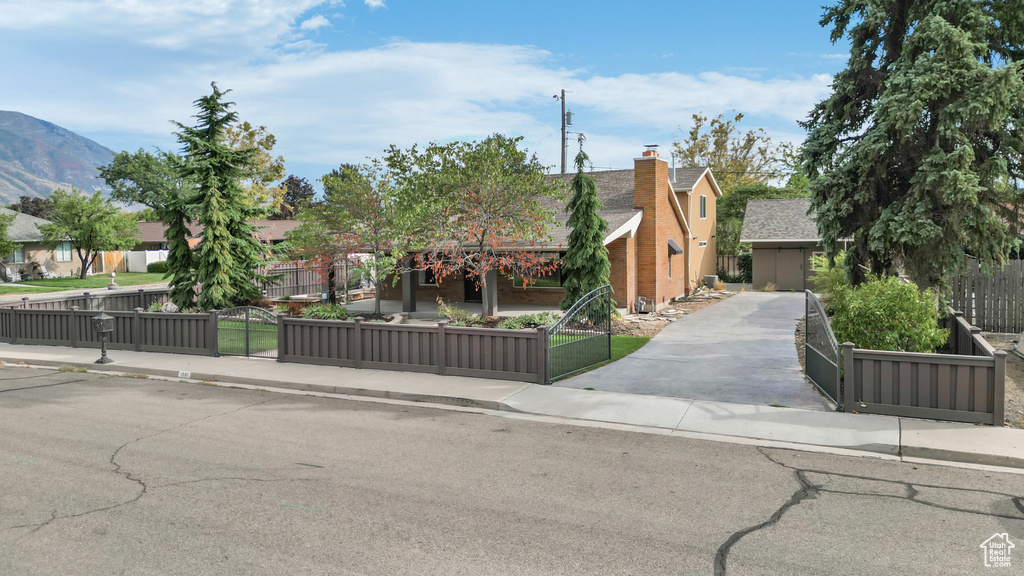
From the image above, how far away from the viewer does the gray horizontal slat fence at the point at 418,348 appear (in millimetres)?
11867

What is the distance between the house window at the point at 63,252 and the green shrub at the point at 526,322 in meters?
50.3

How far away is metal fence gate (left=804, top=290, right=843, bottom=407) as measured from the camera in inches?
384

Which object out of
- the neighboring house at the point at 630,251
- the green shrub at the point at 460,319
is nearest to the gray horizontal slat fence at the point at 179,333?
the green shrub at the point at 460,319

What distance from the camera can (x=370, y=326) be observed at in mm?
13102

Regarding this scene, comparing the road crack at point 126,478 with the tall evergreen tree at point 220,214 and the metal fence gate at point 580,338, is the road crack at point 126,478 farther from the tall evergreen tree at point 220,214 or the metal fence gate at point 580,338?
the tall evergreen tree at point 220,214

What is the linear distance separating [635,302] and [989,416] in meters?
16.3

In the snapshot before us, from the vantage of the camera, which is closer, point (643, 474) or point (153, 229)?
point (643, 474)

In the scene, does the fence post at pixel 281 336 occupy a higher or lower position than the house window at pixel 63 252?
lower

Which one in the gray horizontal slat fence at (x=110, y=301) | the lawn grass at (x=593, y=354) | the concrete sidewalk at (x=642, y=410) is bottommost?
the concrete sidewalk at (x=642, y=410)

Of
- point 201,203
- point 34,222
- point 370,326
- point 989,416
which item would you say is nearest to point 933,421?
point 989,416

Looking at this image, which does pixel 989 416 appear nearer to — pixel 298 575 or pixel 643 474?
pixel 643 474

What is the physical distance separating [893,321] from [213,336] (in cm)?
1356

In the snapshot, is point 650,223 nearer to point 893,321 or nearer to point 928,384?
point 893,321

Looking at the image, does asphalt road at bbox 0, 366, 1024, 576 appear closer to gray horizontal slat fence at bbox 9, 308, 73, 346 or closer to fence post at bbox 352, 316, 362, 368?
fence post at bbox 352, 316, 362, 368
